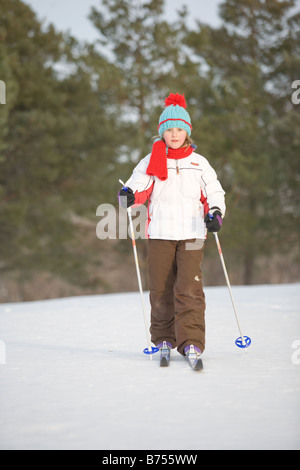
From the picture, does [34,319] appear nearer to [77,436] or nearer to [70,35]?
[77,436]

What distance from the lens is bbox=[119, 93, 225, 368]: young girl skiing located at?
3.38 meters

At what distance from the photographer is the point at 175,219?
3.45m

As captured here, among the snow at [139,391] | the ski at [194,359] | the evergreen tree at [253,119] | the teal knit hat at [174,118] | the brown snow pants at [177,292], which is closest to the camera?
the snow at [139,391]

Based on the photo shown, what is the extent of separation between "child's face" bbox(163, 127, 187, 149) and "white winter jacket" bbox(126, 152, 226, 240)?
9 cm

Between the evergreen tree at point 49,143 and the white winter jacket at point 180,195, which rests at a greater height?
the evergreen tree at point 49,143

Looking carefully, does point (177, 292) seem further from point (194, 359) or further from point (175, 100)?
point (175, 100)

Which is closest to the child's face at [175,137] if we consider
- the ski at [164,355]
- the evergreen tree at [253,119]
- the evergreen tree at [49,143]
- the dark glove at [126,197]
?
the dark glove at [126,197]

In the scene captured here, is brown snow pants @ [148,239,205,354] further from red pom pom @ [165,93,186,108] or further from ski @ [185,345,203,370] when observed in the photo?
red pom pom @ [165,93,186,108]

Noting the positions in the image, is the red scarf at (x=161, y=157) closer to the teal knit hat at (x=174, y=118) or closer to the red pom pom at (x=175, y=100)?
the teal knit hat at (x=174, y=118)

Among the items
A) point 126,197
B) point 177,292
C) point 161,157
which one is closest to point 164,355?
point 177,292

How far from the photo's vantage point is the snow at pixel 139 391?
6.65 ft

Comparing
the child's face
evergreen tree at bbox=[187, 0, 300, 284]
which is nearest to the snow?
the child's face

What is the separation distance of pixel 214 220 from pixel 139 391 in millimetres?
1093

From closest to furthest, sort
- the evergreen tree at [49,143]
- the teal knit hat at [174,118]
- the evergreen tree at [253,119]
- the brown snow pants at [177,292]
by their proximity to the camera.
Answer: the brown snow pants at [177,292]
the teal knit hat at [174,118]
the evergreen tree at [49,143]
the evergreen tree at [253,119]
